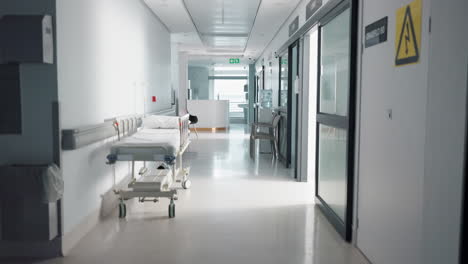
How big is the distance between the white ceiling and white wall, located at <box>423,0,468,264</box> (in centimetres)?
543

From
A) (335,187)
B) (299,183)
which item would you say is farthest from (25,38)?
(299,183)

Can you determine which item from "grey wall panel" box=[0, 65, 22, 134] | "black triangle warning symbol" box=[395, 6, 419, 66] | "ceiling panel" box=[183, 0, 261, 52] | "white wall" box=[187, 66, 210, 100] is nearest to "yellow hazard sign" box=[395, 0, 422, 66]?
"black triangle warning symbol" box=[395, 6, 419, 66]

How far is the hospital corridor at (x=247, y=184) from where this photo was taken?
226cm

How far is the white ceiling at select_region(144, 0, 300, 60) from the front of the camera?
7.92 m

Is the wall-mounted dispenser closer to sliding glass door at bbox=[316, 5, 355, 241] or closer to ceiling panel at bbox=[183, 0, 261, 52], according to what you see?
sliding glass door at bbox=[316, 5, 355, 241]

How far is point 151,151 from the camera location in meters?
4.57

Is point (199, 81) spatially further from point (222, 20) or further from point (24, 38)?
point (24, 38)

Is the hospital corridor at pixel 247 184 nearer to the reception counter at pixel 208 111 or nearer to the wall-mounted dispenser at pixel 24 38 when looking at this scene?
the wall-mounted dispenser at pixel 24 38

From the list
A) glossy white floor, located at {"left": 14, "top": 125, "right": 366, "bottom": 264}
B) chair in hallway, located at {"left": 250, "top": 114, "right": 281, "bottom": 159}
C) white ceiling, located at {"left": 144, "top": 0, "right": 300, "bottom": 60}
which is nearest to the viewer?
glossy white floor, located at {"left": 14, "top": 125, "right": 366, "bottom": 264}

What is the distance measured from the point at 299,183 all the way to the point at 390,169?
12.8ft

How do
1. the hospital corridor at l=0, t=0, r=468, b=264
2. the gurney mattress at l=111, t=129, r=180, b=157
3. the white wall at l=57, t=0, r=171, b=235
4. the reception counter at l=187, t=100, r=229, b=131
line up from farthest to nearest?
the reception counter at l=187, t=100, r=229, b=131, the gurney mattress at l=111, t=129, r=180, b=157, the white wall at l=57, t=0, r=171, b=235, the hospital corridor at l=0, t=0, r=468, b=264

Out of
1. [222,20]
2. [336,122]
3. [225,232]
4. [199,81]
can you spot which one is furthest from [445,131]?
[199,81]

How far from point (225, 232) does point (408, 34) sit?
2.70 m

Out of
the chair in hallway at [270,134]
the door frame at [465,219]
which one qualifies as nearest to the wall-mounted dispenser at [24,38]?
the door frame at [465,219]
